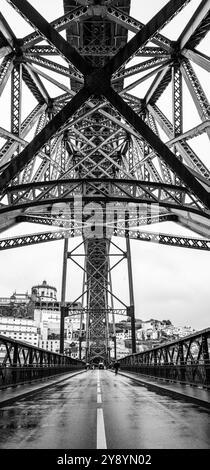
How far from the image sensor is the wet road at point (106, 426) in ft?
Answer: 16.2

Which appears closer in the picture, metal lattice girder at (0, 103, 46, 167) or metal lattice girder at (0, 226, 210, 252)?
metal lattice girder at (0, 103, 46, 167)

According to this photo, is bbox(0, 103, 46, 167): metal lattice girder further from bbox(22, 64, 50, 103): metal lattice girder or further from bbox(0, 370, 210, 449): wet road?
bbox(0, 370, 210, 449): wet road

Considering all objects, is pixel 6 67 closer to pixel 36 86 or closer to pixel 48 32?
pixel 36 86

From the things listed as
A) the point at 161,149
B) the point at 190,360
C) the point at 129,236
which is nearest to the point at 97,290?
the point at 129,236

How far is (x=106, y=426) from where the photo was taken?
6.31 m

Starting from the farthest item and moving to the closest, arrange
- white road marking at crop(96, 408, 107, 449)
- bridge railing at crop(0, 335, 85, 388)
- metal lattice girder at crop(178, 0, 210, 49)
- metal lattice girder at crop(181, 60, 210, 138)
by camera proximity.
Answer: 1. metal lattice girder at crop(181, 60, 210, 138)
2. bridge railing at crop(0, 335, 85, 388)
3. metal lattice girder at crop(178, 0, 210, 49)
4. white road marking at crop(96, 408, 107, 449)

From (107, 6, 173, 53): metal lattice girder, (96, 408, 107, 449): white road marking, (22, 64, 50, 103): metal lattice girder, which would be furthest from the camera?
(22, 64, 50, 103): metal lattice girder

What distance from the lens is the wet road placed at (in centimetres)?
494

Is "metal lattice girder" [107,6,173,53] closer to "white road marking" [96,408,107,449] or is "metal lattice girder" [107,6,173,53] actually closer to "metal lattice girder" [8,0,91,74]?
"metal lattice girder" [8,0,91,74]

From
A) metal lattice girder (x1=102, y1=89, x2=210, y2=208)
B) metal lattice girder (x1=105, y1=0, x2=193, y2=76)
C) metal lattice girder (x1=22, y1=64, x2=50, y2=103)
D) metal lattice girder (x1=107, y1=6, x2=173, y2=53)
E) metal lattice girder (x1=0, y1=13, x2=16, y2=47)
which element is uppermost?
metal lattice girder (x1=22, y1=64, x2=50, y2=103)

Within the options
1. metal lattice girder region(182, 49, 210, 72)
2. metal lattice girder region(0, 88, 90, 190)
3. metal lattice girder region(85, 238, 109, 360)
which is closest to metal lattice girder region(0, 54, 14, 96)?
metal lattice girder region(182, 49, 210, 72)

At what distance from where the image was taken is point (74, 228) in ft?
82.1

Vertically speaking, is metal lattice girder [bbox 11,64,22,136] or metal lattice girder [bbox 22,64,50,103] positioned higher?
metal lattice girder [bbox 22,64,50,103]

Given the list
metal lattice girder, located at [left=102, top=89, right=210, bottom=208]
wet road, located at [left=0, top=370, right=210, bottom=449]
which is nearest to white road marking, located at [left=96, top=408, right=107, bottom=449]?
wet road, located at [left=0, top=370, right=210, bottom=449]
